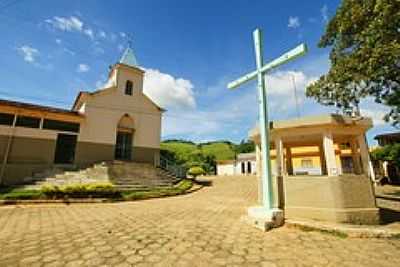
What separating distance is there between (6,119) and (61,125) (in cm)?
284

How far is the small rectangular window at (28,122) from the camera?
44.7 ft

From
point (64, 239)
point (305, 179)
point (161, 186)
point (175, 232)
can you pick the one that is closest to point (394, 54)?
point (305, 179)

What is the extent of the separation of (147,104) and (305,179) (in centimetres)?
1581

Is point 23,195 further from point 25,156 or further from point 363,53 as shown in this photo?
point 363,53

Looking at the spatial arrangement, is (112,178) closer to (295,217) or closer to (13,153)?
(13,153)

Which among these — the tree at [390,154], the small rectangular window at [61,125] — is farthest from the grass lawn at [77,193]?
the tree at [390,154]

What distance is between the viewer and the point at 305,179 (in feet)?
19.1

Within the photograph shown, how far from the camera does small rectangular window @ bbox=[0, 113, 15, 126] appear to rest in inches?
515

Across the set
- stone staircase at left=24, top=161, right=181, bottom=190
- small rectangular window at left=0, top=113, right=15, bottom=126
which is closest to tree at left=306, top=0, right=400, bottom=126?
stone staircase at left=24, top=161, right=181, bottom=190

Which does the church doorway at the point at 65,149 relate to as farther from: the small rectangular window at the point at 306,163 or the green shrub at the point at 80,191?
the small rectangular window at the point at 306,163

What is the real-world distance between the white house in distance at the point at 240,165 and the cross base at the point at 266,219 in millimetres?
30777

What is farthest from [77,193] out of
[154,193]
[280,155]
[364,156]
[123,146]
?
[364,156]

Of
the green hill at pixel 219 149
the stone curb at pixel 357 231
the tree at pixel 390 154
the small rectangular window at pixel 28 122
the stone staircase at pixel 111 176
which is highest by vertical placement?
the green hill at pixel 219 149

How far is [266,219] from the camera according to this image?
201 inches
